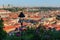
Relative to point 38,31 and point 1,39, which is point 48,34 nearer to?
point 38,31

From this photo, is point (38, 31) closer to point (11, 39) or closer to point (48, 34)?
point (48, 34)

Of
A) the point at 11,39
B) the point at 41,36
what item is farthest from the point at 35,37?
the point at 11,39

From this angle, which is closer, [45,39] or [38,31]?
[45,39]

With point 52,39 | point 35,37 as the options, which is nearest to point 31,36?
point 35,37

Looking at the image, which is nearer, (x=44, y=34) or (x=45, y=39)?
(x=45, y=39)

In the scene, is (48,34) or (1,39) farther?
(48,34)

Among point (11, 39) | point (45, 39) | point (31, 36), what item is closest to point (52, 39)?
point (45, 39)

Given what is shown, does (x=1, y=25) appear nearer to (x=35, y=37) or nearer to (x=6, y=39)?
(x=6, y=39)
